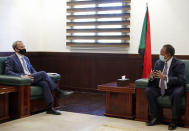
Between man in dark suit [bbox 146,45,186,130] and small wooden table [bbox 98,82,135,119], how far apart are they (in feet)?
1.11

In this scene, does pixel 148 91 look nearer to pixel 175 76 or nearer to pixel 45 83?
pixel 175 76

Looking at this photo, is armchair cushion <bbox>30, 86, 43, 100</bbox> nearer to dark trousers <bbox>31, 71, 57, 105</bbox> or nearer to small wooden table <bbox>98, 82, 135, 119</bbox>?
dark trousers <bbox>31, 71, 57, 105</bbox>

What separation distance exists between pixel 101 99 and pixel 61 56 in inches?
60.2

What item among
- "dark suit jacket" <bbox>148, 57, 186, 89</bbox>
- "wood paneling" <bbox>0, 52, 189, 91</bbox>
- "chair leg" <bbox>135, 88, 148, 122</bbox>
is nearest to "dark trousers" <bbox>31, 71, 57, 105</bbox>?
"chair leg" <bbox>135, 88, 148, 122</bbox>

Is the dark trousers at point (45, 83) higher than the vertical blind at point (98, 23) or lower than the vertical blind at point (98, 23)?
lower

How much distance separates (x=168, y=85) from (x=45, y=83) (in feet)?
6.08

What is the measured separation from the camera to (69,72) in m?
6.12

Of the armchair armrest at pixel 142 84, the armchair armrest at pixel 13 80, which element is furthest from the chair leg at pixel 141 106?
the armchair armrest at pixel 13 80

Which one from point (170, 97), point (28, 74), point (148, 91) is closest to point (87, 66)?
point (28, 74)

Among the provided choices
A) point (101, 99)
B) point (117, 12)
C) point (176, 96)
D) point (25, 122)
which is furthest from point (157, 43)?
point (25, 122)

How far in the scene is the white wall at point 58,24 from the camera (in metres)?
4.99

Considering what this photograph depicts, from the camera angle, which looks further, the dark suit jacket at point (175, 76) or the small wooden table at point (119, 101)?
the small wooden table at point (119, 101)

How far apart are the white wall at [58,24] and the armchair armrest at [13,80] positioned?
55.0 inches

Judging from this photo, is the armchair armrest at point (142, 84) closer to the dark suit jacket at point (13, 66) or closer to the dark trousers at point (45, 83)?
the dark trousers at point (45, 83)
